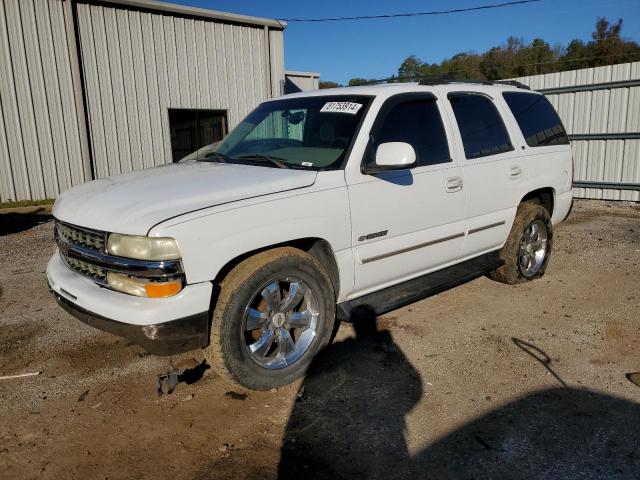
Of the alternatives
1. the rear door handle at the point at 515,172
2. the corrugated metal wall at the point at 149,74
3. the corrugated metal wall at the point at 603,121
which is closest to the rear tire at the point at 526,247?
the rear door handle at the point at 515,172

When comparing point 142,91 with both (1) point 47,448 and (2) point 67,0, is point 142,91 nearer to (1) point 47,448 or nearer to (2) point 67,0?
(2) point 67,0

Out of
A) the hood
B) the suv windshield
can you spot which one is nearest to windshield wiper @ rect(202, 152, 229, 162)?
the suv windshield

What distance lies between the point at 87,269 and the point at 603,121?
1068cm

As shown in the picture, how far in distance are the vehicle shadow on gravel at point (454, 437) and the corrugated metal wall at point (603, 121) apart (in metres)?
8.78

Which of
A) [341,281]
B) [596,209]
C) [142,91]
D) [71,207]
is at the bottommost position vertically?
[596,209]

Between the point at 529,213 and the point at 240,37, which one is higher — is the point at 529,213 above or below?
below

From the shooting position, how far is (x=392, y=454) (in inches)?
107

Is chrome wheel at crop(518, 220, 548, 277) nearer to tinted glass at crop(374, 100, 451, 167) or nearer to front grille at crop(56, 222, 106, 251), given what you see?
tinted glass at crop(374, 100, 451, 167)

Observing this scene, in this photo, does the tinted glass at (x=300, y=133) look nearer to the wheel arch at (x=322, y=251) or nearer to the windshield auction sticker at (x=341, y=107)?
the windshield auction sticker at (x=341, y=107)

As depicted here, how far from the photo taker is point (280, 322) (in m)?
3.36

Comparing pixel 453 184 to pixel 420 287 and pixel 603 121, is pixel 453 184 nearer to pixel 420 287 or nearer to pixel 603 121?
pixel 420 287

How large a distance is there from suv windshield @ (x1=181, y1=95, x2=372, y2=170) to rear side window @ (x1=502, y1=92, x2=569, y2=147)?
206 cm

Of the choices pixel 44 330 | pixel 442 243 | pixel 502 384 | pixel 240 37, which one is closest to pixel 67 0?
pixel 240 37

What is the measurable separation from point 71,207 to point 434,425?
2.60 meters
